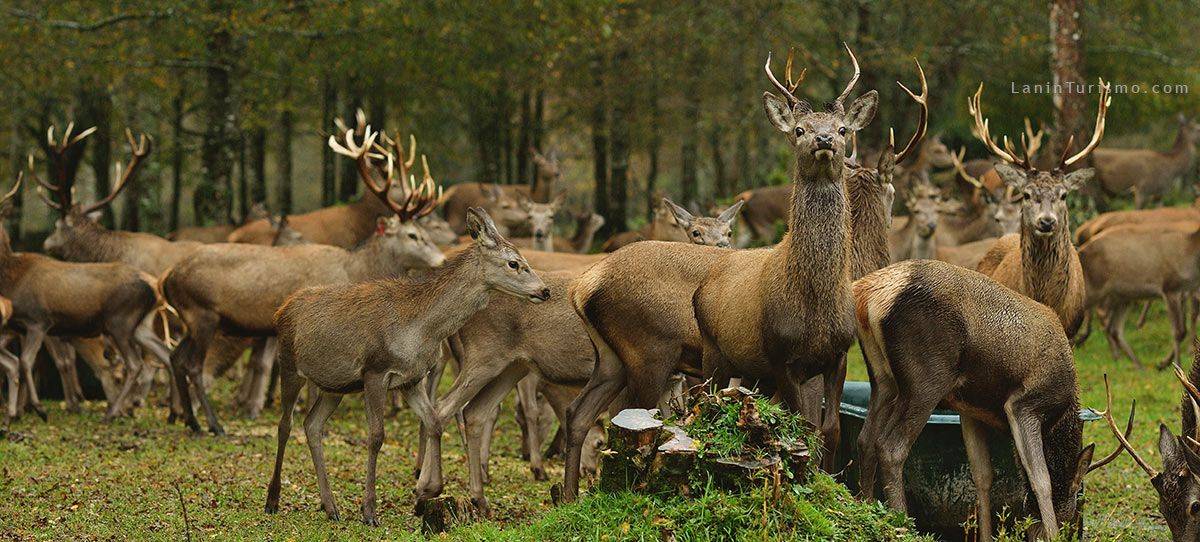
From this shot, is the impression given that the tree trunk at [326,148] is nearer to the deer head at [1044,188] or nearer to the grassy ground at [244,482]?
the grassy ground at [244,482]

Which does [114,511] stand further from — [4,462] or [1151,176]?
[1151,176]

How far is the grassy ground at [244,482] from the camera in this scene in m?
7.88

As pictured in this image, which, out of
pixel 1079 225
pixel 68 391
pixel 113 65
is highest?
pixel 113 65

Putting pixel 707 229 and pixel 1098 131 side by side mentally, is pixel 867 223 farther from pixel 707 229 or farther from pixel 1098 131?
pixel 707 229

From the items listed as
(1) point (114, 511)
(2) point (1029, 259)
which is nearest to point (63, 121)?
(1) point (114, 511)

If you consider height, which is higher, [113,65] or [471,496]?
[113,65]

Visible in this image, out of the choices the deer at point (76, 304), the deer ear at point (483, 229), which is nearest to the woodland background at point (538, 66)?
the deer at point (76, 304)

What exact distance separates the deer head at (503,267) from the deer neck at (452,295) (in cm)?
4

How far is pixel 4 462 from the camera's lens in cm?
983

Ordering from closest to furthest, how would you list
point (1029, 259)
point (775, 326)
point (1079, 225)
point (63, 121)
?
point (775, 326), point (1029, 259), point (1079, 225), point (63, 121)

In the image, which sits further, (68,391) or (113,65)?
(113,65)

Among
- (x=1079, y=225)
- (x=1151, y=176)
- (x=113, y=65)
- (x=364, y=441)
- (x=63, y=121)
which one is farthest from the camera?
(x=63, y=121)

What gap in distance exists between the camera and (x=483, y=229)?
28.5 ft

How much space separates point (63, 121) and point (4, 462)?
2059 centimetres
